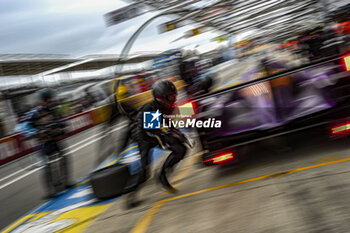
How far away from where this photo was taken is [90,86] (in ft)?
75.8

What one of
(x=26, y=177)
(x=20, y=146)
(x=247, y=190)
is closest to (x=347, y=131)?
(x=247, y=190)

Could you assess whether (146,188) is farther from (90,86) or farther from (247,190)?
(90,86)

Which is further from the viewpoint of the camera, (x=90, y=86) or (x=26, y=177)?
(x=90, y=86)

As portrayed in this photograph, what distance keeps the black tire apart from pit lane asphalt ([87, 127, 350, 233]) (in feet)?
0.69

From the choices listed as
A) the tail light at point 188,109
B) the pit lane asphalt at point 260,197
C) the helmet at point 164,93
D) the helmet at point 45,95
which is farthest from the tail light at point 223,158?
the helmet at point 45,95

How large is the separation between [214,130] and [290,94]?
1.21 meters

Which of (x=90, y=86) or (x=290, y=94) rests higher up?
(x=90, y=86)

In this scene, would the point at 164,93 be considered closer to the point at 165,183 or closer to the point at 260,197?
the point at 165,183

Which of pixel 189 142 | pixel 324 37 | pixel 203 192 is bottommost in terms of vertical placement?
pixel 203 192

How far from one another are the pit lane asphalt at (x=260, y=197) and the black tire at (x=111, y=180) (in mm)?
209

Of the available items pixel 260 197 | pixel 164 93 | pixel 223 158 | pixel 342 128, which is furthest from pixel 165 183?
pixel 342 128

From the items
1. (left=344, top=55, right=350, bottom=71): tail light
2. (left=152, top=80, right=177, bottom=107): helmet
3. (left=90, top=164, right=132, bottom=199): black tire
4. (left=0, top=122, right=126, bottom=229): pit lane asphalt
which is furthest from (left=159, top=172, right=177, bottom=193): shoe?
(left=344, top=55, right=350, bottom=71): tail light

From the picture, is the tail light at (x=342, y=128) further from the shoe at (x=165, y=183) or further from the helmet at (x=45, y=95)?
the helmet at (x=45, y=95)

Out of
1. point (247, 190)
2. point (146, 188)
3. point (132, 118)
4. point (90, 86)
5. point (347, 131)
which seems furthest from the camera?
point (90, 86)
